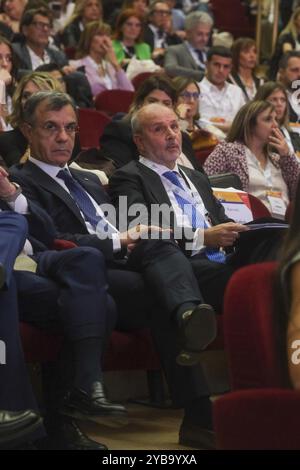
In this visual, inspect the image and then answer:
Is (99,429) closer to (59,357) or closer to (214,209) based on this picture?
(59,357)

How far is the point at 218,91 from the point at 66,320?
14.8ft

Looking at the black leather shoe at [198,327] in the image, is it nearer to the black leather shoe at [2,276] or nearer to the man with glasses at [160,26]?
the black leather shoe at [2,276]

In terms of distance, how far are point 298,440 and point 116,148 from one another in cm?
286

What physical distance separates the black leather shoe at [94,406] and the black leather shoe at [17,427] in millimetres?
257

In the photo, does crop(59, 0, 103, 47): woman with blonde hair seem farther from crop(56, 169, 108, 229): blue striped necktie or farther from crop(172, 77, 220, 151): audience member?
crop(56, 169, 108, 229): blue striped necktie

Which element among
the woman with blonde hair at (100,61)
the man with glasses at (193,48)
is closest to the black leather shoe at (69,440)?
the woman with blonde hair at (100,61)

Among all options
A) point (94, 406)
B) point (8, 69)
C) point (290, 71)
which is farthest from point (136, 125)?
point (290, 71)

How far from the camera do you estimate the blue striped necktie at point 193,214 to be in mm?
4145

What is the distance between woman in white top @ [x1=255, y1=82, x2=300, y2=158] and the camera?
20.1 feet

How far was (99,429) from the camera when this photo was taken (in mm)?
3764

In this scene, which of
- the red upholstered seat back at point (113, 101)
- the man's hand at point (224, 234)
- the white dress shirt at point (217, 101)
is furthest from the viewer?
the white dress shirt at point (217, 101)

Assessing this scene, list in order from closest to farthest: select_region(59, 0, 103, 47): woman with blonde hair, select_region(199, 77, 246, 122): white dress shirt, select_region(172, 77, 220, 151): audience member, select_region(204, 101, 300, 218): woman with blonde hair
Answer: select_region(204, 101, 300, 218): woman with blonde hair
select_region(172, 77, 220, 151): audience member
select_region(199, 77, 246, 122): white dress shirt
select_region(59, 0, 103, 47): woman with blonde hair

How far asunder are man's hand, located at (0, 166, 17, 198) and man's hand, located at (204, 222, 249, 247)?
0.72 metres

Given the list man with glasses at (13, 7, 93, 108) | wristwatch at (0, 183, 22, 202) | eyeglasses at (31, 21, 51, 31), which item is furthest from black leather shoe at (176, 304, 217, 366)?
eyeglasses at (31, 21, 51, 31)
